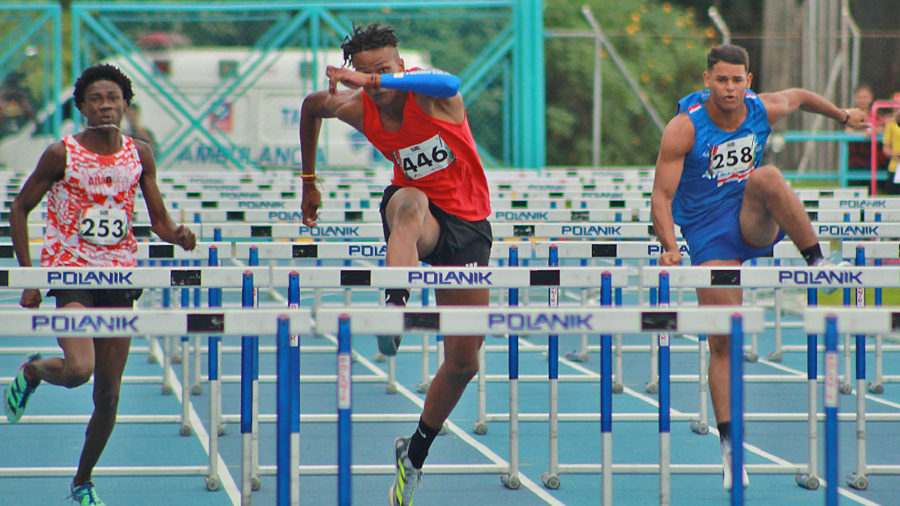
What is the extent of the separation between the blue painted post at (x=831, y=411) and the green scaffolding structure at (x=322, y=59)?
534 inches

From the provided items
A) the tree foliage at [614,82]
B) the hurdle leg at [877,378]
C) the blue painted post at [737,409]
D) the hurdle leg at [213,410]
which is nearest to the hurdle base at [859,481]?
the blue painted post at [737,409]

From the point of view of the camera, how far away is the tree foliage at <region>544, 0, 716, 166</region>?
27.6m

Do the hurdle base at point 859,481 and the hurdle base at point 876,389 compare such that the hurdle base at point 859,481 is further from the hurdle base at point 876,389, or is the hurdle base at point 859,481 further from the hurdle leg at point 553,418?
the hurdle base at point 876,389

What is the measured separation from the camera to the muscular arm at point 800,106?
17.0 ft

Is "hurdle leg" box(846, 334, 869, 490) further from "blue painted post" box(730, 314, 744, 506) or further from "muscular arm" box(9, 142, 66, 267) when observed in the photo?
A: "muscular arm" box(9, 142, 66, 267)

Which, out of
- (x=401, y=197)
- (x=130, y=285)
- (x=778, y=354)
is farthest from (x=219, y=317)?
(x=778, y=354)

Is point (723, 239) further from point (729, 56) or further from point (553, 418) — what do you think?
point (553, 418)

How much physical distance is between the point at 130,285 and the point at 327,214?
3677mm

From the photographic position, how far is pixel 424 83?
437 cm

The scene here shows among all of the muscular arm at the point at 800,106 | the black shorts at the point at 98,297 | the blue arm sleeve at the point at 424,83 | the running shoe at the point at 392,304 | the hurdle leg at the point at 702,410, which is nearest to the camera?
the blue arm sleeve at the point at 424,83

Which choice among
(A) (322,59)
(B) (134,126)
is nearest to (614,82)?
(A) (322,59)

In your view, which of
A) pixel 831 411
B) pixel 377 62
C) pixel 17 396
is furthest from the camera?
pixel 17 396

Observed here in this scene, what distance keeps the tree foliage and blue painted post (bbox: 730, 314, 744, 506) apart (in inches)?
922

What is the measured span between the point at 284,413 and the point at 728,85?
9.05 ft
